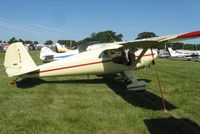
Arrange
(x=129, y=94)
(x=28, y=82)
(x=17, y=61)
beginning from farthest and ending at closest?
(x=28, y=82) → (x=17, y=61) → (x=129, y=94)

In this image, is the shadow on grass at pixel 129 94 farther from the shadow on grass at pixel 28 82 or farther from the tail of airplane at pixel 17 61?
the tail of airplane at pixel 17 61

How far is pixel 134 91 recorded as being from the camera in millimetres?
9398

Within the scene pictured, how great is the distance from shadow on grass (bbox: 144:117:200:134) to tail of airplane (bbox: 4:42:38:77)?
18.5 ft

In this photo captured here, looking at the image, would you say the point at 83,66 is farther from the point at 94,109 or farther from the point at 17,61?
the point at 94,109

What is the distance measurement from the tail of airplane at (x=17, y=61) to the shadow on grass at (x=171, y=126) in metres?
Answer: 5.63

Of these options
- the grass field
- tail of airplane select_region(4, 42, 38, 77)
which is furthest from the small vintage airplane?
the grass field

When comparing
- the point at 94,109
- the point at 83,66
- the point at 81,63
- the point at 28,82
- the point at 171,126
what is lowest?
the point at 171,126

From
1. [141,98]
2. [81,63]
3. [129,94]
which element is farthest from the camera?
[81,63]

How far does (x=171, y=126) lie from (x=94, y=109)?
2.12m

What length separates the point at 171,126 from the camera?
A: 5516 mm

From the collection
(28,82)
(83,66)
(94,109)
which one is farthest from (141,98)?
(28,82)

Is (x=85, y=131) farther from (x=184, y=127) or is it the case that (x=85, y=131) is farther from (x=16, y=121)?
(x=184, y=127)

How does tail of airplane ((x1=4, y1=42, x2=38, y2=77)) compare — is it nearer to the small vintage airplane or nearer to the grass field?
the small vintage airplane

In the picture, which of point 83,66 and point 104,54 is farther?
point 104,54
